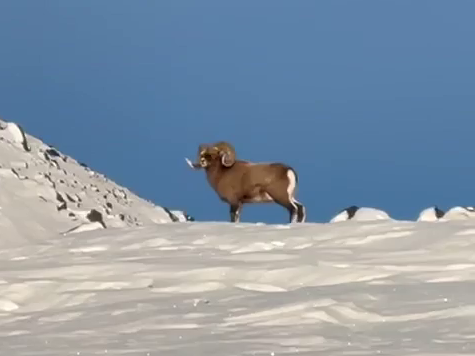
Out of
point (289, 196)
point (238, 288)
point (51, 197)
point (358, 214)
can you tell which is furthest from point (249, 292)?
point (51, 197)

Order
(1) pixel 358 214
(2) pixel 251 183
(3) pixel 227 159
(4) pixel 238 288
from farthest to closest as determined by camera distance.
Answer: (3) pixel 227 159
(2) pixel 251 183
(1) pixel 358 214
(4) pixel 238 288

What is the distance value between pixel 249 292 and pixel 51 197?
7.14m

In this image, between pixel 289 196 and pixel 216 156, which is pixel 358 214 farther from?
pixel 216 156

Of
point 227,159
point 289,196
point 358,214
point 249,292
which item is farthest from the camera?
point 227,159

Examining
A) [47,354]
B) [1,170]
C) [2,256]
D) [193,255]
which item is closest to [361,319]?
[47,354]

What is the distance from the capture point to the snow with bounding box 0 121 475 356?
15.0ft

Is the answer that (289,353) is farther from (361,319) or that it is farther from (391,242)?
(391,242)

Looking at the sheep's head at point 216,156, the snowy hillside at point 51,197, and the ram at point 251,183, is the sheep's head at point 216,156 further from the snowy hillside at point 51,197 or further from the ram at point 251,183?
the snowy hillside at point 51,197

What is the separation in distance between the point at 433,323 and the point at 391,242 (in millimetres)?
3440

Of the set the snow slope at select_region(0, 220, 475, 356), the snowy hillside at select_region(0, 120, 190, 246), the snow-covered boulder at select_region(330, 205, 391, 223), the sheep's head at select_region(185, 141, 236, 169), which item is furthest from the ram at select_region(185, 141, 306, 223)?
the snow slope at select_region(0, 220, 475, 356)

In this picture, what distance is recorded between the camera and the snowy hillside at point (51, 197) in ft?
36.8

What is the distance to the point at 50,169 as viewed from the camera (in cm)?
1506

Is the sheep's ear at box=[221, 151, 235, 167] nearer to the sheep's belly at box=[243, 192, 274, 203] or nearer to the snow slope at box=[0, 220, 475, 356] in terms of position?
the sheep's belly at box=[243, 192, 274, 203]

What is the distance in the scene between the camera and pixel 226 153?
1340cm
